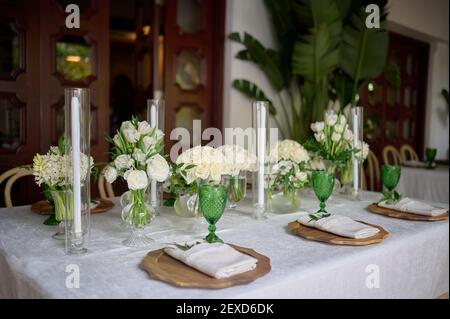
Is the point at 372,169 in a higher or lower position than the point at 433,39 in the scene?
lower

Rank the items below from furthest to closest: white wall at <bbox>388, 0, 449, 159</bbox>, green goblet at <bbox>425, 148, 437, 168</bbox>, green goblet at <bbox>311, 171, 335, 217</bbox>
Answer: white wall at <bbox>388, 0, 449, 159</bbox> < green goblet at <bbox>425, 148, 437, 168</bbox> < green goblet at <bbox>311, 171, 335, 217</bbox>

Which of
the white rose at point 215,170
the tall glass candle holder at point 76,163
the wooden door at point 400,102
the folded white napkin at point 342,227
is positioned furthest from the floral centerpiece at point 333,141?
the wooden door at point 400,102

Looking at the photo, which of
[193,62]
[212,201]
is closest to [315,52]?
[193,62]

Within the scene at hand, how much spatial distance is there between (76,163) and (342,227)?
82cm

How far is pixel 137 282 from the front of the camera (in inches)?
37.7

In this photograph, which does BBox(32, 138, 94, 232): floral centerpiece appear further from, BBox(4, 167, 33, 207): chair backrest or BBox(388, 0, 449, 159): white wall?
BBox(388, 0, 449, 159): white wall

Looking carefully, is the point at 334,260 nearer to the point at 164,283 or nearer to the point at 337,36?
the point at 164,283

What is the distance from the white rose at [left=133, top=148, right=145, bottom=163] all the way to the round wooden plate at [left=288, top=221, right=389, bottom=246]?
536mm

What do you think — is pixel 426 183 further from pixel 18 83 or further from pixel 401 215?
pixel 18 83

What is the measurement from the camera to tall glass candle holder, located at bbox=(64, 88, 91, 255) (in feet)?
3.68

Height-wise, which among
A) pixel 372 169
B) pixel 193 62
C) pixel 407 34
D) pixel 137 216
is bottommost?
pixel 372 169

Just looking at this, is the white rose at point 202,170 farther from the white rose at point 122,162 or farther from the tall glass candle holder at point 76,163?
the tall glass candle holder at point 76,163

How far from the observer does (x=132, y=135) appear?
1221 millimetres

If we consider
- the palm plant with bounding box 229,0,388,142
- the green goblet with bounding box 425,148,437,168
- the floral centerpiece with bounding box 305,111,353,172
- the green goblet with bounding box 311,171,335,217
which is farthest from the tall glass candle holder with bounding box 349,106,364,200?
the green goblet with bounding box 425,148,437,168
